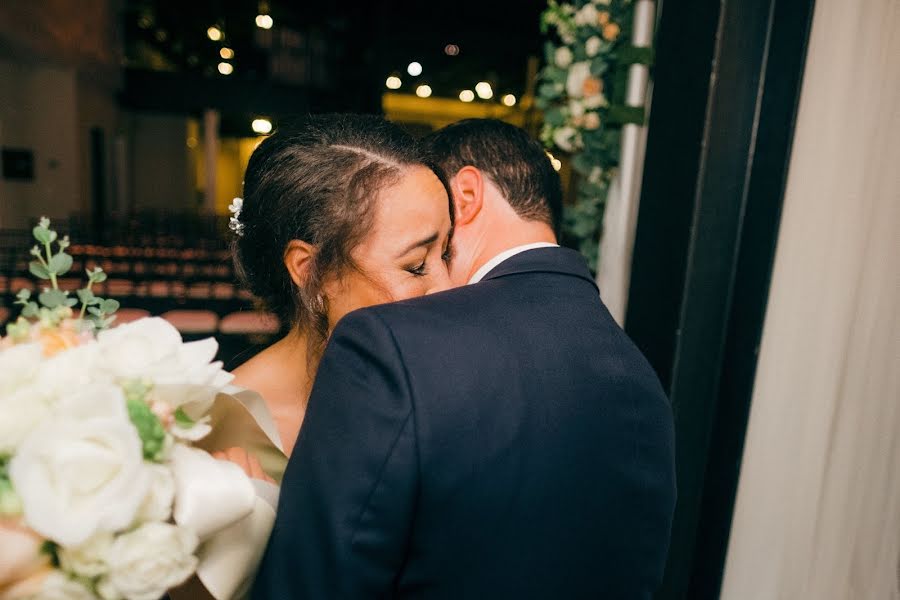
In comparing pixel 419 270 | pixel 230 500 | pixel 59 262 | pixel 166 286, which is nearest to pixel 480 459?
pixel 230 500

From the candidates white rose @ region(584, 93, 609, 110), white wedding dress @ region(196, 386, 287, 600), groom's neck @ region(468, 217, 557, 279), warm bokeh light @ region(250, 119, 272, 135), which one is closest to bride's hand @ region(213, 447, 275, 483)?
white wedding dress @ region(196, 386, 287, 600)

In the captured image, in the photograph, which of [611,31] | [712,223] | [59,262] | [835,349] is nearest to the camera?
[59,262]

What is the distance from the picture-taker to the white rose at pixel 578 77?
8.28 feet

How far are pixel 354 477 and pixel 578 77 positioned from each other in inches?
86.8

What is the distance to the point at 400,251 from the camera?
122 centimetres

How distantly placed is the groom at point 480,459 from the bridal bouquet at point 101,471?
5.2 inches

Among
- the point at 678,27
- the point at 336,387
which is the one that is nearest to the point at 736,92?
the point at 678,27

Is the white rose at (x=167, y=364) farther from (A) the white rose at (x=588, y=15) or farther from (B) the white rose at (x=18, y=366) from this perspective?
(A) the white rose at (x=588, y=15)

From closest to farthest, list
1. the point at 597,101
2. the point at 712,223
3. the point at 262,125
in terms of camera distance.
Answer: the point at 712,223
the point at 597,101
the point at 262,125

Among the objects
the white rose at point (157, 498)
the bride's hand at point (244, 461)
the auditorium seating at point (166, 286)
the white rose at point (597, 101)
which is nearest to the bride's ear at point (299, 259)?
the bride's hand at point (244, 461)

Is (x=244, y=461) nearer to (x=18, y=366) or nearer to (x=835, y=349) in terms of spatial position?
(x=18, y=366)

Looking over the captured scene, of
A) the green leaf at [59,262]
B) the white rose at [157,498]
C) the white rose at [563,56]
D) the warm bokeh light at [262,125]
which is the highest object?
the warm bokeh light at [262,125]

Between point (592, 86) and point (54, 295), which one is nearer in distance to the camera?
point (54, 295)

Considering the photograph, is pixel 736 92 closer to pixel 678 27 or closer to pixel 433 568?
pixel 678 27
